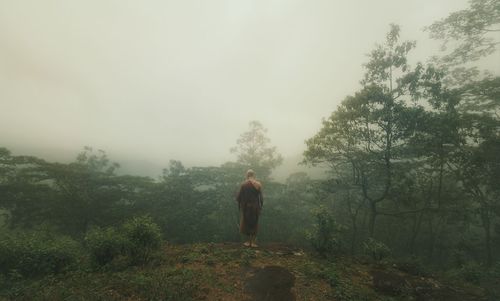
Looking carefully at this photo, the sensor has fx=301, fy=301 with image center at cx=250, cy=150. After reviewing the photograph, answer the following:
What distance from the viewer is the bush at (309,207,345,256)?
10.6 metres

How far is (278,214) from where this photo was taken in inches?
1350

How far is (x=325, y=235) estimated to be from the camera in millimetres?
10664

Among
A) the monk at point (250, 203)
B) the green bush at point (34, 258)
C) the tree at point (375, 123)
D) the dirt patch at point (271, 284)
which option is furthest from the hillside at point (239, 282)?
the tree at point (375, 123)

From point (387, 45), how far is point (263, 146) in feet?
A: 77.0

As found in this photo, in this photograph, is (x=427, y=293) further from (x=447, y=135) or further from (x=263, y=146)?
Result: (x=263, y=146)

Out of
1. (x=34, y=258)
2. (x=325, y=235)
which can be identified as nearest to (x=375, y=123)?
(x=325, y=235)

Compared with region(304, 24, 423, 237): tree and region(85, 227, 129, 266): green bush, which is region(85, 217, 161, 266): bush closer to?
region(85, 227, 129, 266): green bush

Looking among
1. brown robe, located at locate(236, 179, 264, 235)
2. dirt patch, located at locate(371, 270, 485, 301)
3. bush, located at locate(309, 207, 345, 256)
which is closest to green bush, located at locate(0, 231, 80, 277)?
brown robe, located at locate(236, 179, 264, 235)

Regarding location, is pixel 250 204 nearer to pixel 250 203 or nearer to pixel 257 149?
pixel 250 203

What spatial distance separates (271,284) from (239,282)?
2.67 feet

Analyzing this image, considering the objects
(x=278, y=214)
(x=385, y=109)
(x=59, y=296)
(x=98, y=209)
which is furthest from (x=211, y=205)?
(x=59, y=296)

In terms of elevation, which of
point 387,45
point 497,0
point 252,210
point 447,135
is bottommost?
point 252,210

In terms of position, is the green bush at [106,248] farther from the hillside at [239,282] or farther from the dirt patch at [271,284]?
the dirt patch at [271,284]

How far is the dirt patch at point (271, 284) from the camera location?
6.99 meters
